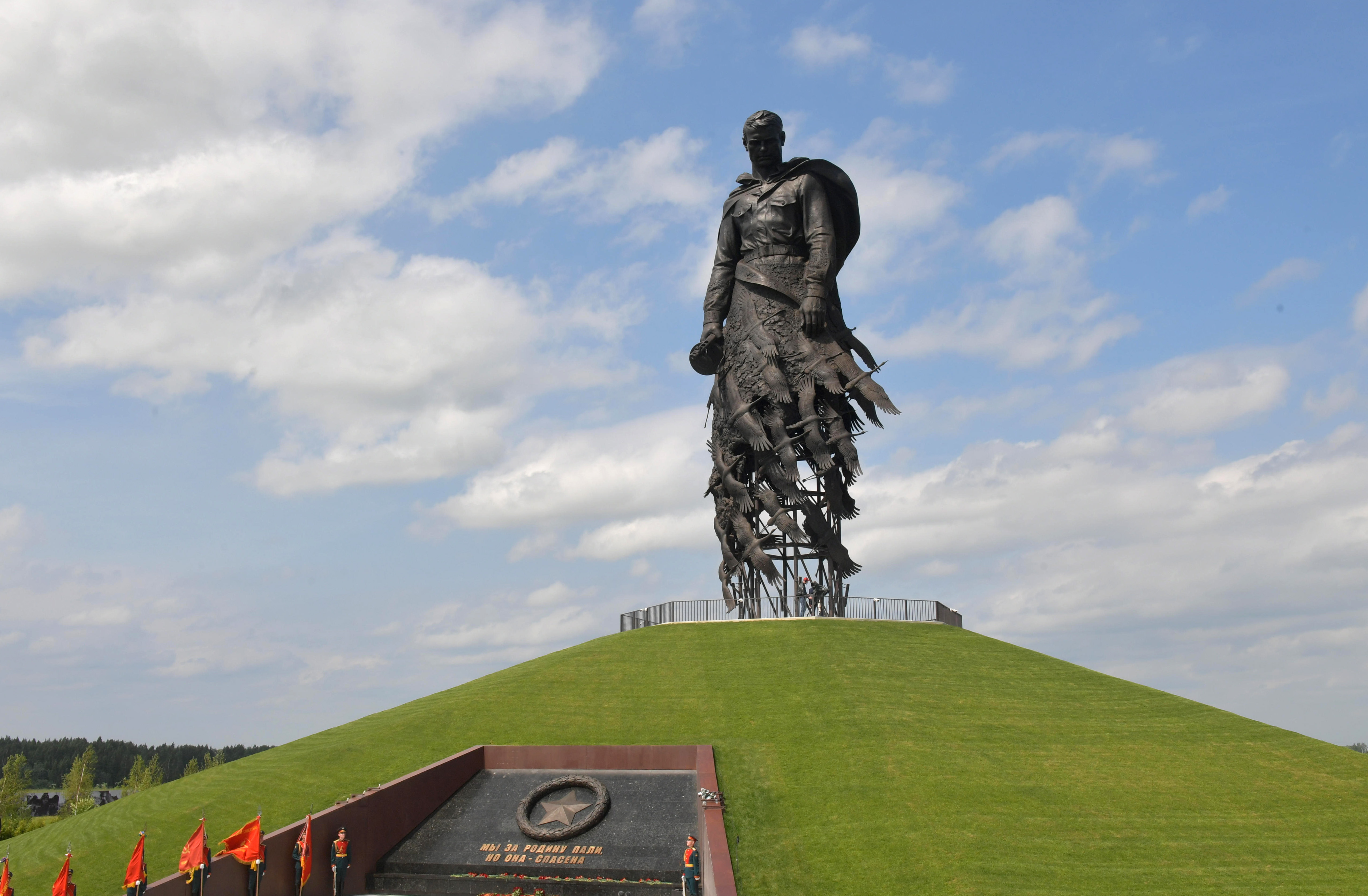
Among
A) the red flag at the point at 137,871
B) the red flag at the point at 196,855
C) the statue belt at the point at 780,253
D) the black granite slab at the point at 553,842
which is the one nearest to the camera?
the red flag at the point at 137,871

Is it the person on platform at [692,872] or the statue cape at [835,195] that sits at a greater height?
the statue cape at [835,195]

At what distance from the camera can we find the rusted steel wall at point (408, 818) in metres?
16.5

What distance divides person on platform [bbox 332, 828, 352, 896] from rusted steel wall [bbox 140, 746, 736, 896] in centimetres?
22

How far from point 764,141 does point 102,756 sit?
324 ft

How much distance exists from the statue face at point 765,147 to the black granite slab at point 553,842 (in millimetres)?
21348

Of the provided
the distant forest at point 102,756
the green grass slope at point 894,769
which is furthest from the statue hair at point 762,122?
the distant forest at point 102,756

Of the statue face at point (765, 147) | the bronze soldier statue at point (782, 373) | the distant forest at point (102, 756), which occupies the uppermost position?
the statue face at point (765, 147)

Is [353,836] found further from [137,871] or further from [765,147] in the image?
[765,147]

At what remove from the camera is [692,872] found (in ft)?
52.5

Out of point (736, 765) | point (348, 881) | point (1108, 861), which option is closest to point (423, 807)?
point (348, 881)

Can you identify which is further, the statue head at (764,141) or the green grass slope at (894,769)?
the statue head at (764,141)

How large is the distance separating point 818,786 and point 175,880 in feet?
37.5

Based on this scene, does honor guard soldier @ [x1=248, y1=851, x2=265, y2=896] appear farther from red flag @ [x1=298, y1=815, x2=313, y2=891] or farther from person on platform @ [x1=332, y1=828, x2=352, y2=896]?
person on platform @ [x1=332, y1=828, x2=352, y2=896]

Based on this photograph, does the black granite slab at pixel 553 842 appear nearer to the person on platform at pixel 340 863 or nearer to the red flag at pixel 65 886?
the person on platform at pixel 340 863
